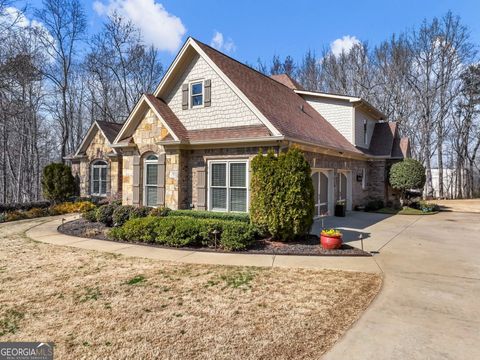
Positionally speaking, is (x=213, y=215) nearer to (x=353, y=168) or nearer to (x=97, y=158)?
(x=353, y=168)

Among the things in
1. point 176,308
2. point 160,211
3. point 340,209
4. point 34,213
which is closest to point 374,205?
point 340,209

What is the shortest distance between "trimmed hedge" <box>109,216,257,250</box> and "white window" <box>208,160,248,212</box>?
8.95 ft

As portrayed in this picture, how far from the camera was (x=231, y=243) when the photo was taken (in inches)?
320

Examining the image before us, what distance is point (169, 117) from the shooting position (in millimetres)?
13086

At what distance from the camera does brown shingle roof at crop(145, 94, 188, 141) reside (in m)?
12.5

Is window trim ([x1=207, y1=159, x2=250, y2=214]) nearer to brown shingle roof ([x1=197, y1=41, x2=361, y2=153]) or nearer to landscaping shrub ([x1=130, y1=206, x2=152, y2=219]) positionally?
brown shingle roof ([x1=197, y1=41, x2=361, y2=153])

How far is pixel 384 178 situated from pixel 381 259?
1326 centimetres

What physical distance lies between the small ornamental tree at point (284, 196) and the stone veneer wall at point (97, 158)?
35.9 feet

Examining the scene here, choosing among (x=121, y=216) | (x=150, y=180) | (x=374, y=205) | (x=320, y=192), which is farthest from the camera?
(x=374, y=205)

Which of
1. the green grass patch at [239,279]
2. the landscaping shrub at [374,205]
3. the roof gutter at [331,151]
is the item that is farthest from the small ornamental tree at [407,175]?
the green grass patch at [239,279]

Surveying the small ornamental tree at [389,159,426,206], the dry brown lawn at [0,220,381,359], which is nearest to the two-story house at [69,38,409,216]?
the small ornamental tree at [389,159,426,206]

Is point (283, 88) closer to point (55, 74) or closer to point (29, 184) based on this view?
point (55, 74)

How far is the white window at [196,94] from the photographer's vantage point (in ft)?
42.9

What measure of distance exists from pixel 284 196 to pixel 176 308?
494cm
